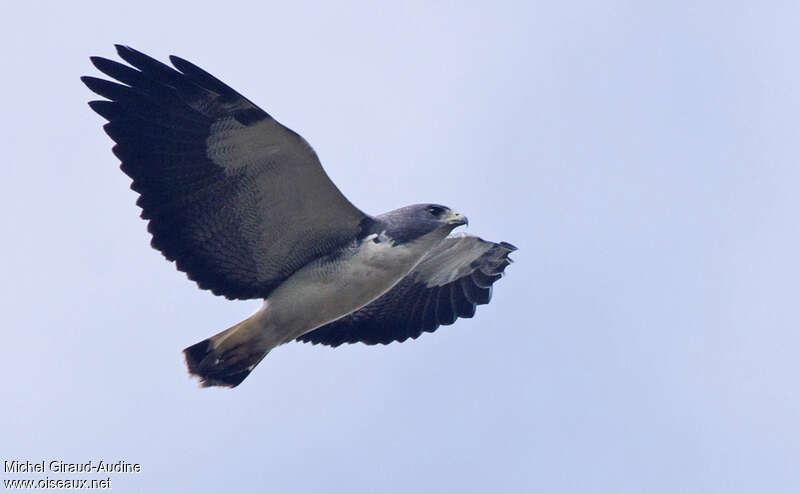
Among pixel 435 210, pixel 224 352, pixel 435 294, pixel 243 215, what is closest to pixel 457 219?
pixel 435 210

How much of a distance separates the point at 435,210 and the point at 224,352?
2.48 m

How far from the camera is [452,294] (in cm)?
1870

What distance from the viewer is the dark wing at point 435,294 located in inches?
717

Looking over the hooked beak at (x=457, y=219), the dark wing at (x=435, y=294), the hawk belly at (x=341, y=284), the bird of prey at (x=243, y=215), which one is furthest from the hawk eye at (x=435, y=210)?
the dark wing at (x=435, y=294)

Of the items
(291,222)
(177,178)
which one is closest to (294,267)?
(291,222)

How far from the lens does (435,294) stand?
18672mm

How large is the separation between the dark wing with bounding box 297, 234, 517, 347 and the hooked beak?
62.0 inches

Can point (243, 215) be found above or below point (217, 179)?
below

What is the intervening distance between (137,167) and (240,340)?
77.8 inches

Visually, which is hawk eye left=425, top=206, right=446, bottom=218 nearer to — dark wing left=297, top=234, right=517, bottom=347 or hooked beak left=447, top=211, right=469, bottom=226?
hooked beak left=447, top=211, right=469, bottom=226

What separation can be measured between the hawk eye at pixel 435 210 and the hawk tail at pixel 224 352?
198cm

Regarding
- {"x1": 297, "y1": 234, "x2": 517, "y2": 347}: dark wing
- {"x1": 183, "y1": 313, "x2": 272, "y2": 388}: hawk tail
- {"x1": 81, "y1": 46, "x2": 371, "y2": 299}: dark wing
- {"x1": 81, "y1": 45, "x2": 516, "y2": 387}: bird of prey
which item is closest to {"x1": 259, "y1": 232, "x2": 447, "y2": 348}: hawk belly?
{"x1": 81, "y1": 45, "x2": 516, "y2": 387}: bird of prey

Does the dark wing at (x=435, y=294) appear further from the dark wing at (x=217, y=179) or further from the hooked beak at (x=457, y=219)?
the dark wing at (x=217, y=179)

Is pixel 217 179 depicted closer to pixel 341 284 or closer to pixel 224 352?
pixel 341 284
